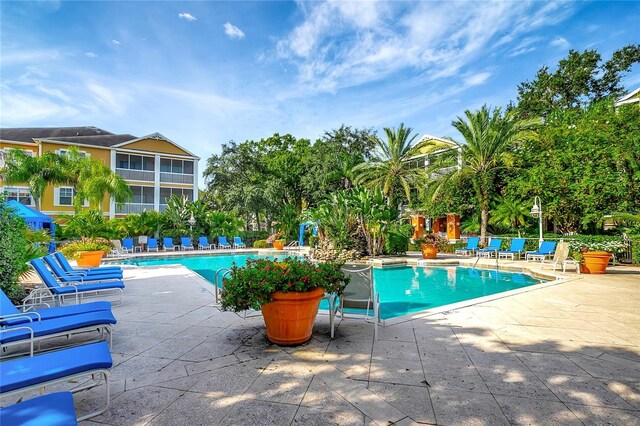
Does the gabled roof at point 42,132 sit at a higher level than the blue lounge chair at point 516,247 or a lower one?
higher

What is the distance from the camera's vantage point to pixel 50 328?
3650mm

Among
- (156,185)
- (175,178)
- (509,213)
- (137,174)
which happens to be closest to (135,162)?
(137,174)

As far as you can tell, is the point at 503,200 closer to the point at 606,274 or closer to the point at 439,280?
the point at 606,274

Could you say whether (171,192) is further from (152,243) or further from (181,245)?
(152,243)

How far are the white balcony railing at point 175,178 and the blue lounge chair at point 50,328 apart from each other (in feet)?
99.5

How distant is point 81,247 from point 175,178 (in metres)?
19.8

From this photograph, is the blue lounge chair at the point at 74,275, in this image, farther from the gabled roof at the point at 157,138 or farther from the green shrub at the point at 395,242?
the gabled roof at the point at 157,138

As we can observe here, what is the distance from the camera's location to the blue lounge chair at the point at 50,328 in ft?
11.1

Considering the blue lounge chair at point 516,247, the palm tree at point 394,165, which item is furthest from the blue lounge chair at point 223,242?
the blue lounge chair at point 516,247

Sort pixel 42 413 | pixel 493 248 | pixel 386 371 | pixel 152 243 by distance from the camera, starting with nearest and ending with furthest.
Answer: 1. pixel 42 413
2. pixel 386 371
3. pixel 493 248
4. pixel 152 243

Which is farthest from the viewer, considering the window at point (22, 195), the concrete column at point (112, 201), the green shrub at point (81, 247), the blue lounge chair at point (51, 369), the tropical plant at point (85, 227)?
the concrete column at point (112, 201)

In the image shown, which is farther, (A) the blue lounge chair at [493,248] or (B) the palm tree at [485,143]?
(B) the palm tree at [485,143]

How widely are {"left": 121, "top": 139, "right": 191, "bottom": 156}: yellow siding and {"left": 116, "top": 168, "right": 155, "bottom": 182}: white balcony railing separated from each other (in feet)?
6.74

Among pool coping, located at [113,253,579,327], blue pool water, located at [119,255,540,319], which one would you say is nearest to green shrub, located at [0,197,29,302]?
pool coping, located at [113,253,579,327]
